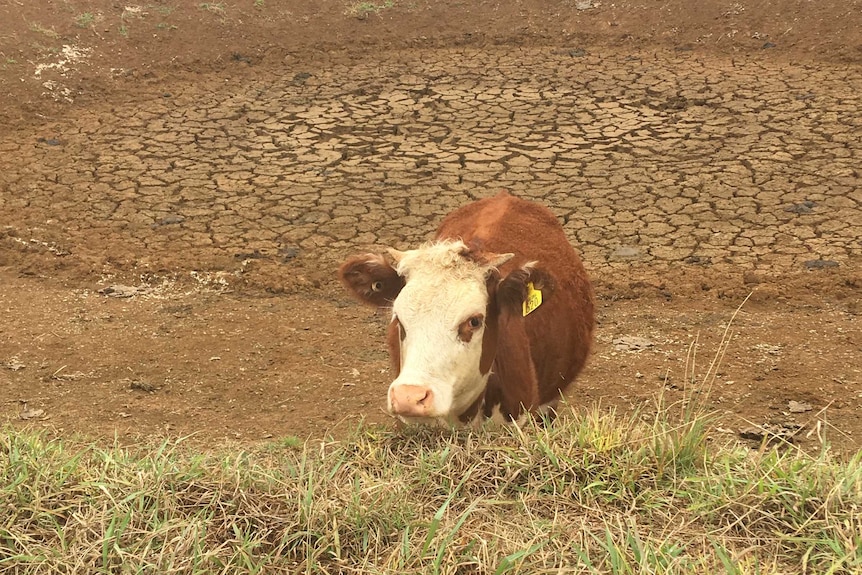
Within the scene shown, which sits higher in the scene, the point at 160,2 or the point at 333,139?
the point at 160,2

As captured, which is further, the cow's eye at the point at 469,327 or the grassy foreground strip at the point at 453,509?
the cow's eye at the point at 469,327

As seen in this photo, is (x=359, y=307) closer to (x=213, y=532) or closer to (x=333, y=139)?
(x=333, y=139)

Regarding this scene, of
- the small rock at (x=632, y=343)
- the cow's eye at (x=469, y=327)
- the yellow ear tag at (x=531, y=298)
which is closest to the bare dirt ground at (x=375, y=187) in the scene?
the small rock at (x=632, y=343)

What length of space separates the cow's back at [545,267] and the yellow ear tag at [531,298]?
0.33 meters

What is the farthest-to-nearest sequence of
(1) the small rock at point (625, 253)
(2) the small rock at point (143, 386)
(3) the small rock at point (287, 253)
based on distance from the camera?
(3) the small rock at point (287, 253)
(1) the small rock at point (625, 253)
(2) the small rock at point (143, 386)

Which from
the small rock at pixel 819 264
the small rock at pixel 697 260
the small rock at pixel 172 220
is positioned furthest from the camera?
the small rock at pixel 172 220

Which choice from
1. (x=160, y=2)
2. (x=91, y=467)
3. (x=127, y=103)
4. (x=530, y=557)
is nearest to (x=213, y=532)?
(x=91, y=467)

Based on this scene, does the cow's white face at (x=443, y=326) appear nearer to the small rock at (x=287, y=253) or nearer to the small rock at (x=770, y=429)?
the small rock at (x=770, y=429)

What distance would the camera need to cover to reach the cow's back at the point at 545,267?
15.4ft

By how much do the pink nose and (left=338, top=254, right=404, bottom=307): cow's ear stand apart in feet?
2.58

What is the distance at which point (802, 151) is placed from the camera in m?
9.38

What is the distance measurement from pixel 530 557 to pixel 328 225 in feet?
20.0

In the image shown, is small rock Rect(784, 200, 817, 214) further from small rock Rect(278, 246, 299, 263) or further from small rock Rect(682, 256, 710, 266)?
small rock Rect(278, 246, 299, 263)

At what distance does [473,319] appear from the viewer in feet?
12.6
